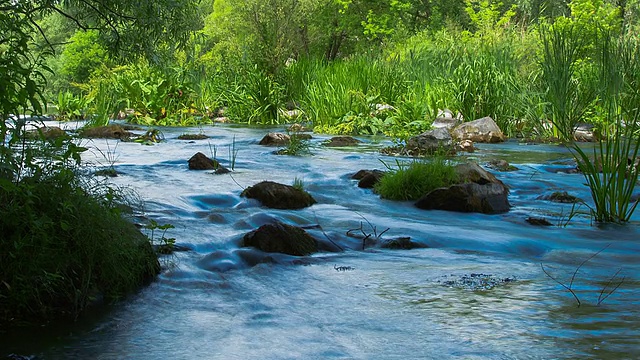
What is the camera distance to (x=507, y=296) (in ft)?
14.8

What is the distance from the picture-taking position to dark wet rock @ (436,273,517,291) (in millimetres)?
4746

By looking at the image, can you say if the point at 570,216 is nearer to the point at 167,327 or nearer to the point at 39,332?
the point at 167,327

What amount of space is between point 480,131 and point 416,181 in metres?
6.60

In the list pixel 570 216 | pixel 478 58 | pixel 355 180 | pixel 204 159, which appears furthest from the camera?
pixel 478 58

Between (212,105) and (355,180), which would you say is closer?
(355,180)

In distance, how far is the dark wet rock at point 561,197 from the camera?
811 centimetres

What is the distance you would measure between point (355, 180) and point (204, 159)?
222 centimetres

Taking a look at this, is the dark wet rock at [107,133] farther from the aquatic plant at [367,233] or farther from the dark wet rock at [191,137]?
the aquatic plant at [367,233]

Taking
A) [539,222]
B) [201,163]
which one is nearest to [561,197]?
[539,222]

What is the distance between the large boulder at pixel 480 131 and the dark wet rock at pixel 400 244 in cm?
820

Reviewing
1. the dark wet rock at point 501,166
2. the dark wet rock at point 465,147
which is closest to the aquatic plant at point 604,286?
the dark wet rock at point 501,166

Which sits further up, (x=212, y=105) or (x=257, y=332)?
(x=212, y=105)

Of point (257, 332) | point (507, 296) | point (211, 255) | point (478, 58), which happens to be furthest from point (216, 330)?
point (478, 58)

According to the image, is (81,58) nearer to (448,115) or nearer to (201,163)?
(448,115)
